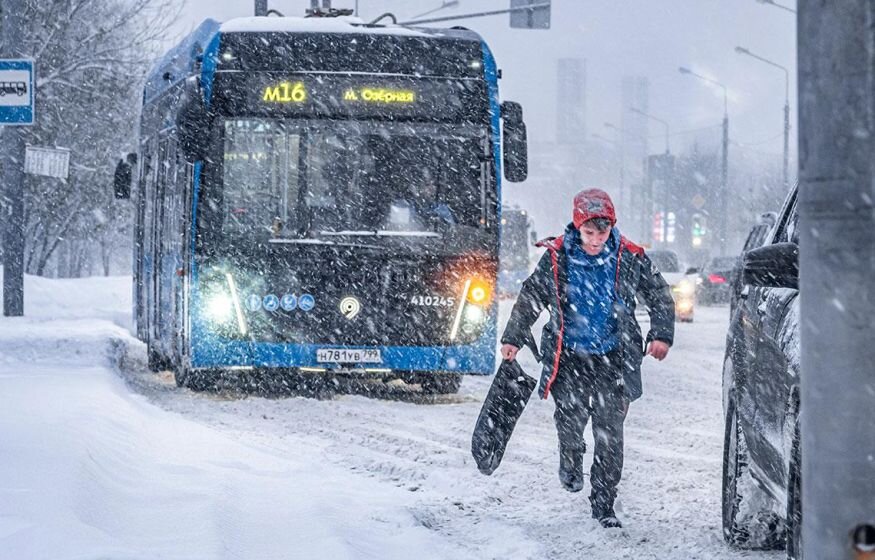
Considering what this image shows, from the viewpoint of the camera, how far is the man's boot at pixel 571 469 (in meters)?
7.94

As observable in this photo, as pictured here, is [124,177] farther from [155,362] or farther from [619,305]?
[619,305]

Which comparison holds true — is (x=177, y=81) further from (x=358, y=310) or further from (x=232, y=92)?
(x=358, y=310)

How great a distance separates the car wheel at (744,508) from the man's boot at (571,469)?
4.17 ft

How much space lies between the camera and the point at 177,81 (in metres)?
15.4

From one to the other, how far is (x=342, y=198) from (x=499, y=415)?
5681 mm

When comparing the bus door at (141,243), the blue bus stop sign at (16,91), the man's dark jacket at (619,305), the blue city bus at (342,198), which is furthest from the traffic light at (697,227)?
the man's dark jacket at (619,305)

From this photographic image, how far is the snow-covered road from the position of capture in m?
6.43

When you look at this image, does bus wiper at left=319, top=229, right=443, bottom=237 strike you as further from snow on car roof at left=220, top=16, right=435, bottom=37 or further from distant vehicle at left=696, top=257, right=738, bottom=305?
distant vehicle at left=696, top=257, right=738, bottom=305

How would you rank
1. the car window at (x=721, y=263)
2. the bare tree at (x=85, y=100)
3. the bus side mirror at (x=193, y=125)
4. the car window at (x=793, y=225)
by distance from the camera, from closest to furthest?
the car window at (x=793, y=225), the bus side mirror at (x=193, y=125), the bare tree at (x=85, y=100), the car window at (x=721, y=263)

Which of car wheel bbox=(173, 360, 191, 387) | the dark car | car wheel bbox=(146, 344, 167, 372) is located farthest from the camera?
car wheel bbox=(146, 344, 167, 372)

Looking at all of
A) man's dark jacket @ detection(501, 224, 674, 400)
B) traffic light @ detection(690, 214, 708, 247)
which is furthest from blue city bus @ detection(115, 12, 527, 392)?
traffic light @ detection(690, 214, 708, 247)

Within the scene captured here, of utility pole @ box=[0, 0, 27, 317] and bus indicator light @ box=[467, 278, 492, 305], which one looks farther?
utility pole @ box=[0, 0, 27, 317]

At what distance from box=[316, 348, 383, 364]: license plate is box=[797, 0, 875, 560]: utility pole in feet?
35.1

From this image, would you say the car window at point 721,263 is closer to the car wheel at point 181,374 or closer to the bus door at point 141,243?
the bus door at point 141,243
